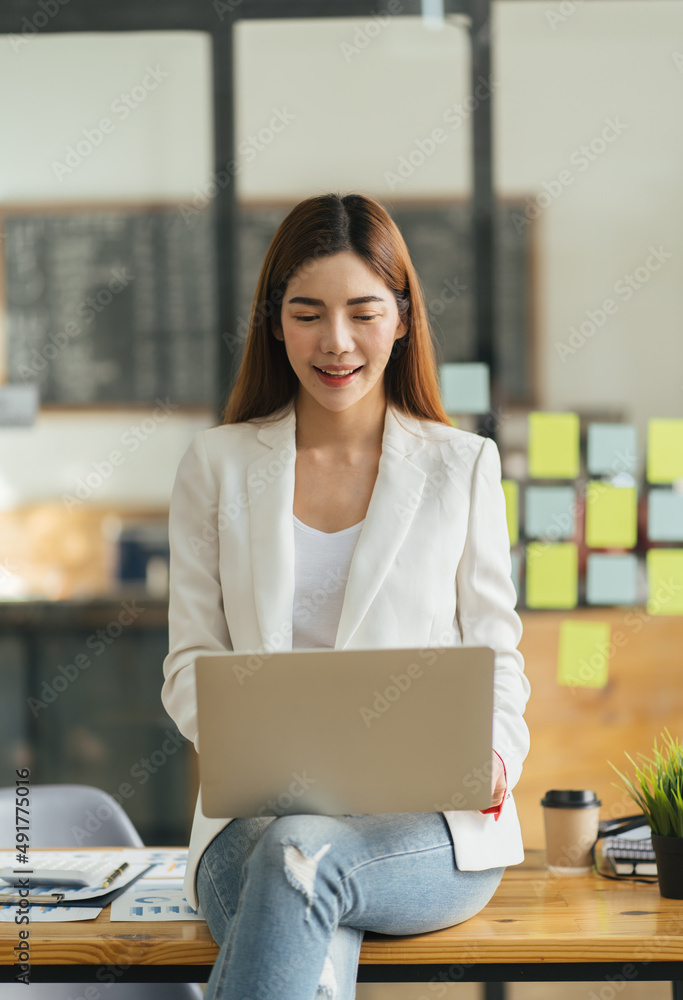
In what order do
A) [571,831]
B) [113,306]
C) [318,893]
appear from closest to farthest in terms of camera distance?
[318,893], [571,831], [113,306]

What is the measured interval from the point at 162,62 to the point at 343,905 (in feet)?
7.78

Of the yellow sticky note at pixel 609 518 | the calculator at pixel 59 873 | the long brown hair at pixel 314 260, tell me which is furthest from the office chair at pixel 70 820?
the yellow sticky note at pixel 609 518

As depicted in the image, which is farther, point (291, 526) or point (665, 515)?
point (665, 515)

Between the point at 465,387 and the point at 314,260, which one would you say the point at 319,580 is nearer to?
the point at 314,260

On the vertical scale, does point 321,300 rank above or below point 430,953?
above

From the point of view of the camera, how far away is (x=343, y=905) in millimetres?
1108

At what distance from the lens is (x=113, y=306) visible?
9.05 ft

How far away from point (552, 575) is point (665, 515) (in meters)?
0.35

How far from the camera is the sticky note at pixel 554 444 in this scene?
8.84ft

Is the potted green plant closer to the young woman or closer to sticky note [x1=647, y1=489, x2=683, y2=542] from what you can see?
the young woman

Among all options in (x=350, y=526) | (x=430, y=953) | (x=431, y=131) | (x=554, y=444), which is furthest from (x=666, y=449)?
(x=430, y=953)

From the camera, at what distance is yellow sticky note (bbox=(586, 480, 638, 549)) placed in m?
2.71

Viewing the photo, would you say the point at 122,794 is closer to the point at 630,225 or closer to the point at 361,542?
the point at 361,542

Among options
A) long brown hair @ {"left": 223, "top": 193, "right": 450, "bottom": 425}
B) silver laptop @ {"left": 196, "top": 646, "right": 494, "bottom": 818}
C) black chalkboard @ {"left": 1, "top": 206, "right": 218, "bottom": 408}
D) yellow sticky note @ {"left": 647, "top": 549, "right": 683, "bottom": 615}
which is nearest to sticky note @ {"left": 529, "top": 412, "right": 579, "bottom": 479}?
yellow sticky note @ {"left": 647, "top": 549, "right": 683, "bottom": 615}
